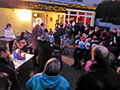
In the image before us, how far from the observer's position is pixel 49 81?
165 cm

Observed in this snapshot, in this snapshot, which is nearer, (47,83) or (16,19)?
(47,83)

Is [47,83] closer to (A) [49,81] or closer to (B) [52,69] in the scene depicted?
(A) [49,81]

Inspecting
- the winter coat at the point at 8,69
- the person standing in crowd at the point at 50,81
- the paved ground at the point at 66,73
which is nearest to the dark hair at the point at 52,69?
the person standing in crowd at the point at 50,81

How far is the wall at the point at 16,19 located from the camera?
27.0 feet

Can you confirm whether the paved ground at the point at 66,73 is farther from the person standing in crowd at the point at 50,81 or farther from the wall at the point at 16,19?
the wall at the point at 16,19

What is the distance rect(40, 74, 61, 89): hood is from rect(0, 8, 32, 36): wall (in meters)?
7.96

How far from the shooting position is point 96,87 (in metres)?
1.33

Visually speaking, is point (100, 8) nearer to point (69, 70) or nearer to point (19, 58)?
point (69, 70)

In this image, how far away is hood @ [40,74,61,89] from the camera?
163cm

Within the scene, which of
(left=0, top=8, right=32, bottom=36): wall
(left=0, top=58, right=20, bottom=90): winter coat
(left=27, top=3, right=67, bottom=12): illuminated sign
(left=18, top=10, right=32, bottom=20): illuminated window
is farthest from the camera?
(left=18, top=10, right=32, bottom=20): illuminated window

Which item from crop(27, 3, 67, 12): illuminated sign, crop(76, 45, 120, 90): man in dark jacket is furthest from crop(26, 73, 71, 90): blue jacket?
crop(27, 3, 67, 12): illuminated sign

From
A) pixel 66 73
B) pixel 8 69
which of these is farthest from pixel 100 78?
pixel 66 73

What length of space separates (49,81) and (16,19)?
8.12m

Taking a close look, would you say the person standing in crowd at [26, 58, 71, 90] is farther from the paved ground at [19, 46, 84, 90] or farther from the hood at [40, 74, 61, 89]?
the paved ground at [19, 46, 84, 90]
